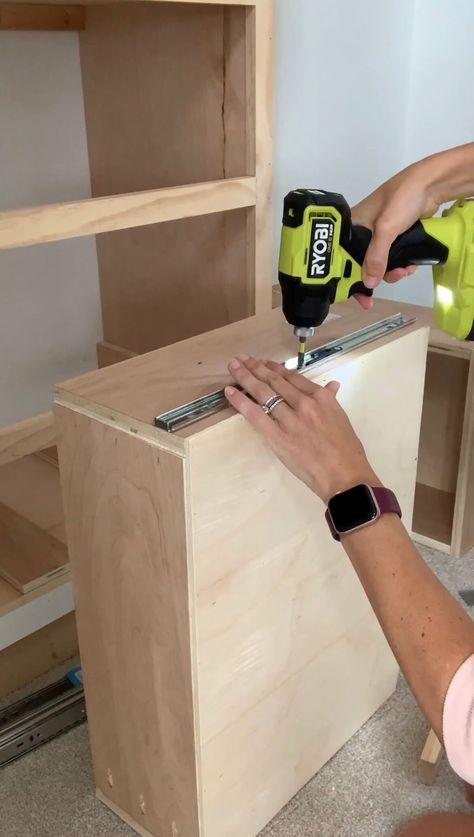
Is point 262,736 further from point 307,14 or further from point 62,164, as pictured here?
point 307,14

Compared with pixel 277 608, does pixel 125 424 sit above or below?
above

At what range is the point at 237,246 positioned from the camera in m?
1.33

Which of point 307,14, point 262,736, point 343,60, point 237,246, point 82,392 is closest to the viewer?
point 82,392

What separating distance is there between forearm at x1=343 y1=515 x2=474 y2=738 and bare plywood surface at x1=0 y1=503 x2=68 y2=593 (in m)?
0.78

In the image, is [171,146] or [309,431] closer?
[309,431]

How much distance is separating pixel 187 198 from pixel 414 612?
0.71 meters

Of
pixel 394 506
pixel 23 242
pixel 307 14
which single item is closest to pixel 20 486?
pixel 23 242

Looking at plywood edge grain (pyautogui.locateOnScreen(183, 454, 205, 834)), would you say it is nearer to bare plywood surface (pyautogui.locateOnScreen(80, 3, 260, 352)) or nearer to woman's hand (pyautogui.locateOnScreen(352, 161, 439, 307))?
woman's hand (pyautogui.locateOnScreen(352, 161, 439, 307))

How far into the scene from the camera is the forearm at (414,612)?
2.23 ft

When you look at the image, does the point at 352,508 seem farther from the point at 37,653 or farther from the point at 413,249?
the point at 37,653

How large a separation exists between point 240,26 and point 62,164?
20.7 inches

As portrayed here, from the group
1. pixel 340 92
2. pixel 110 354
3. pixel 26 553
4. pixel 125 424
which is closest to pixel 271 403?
pixel 125 424

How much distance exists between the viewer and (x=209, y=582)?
859 millimetres

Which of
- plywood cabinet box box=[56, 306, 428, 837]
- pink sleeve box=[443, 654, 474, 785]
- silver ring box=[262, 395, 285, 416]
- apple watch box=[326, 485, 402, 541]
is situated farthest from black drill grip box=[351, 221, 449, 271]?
pink sleeve box=[443, 654, 474, 785]
